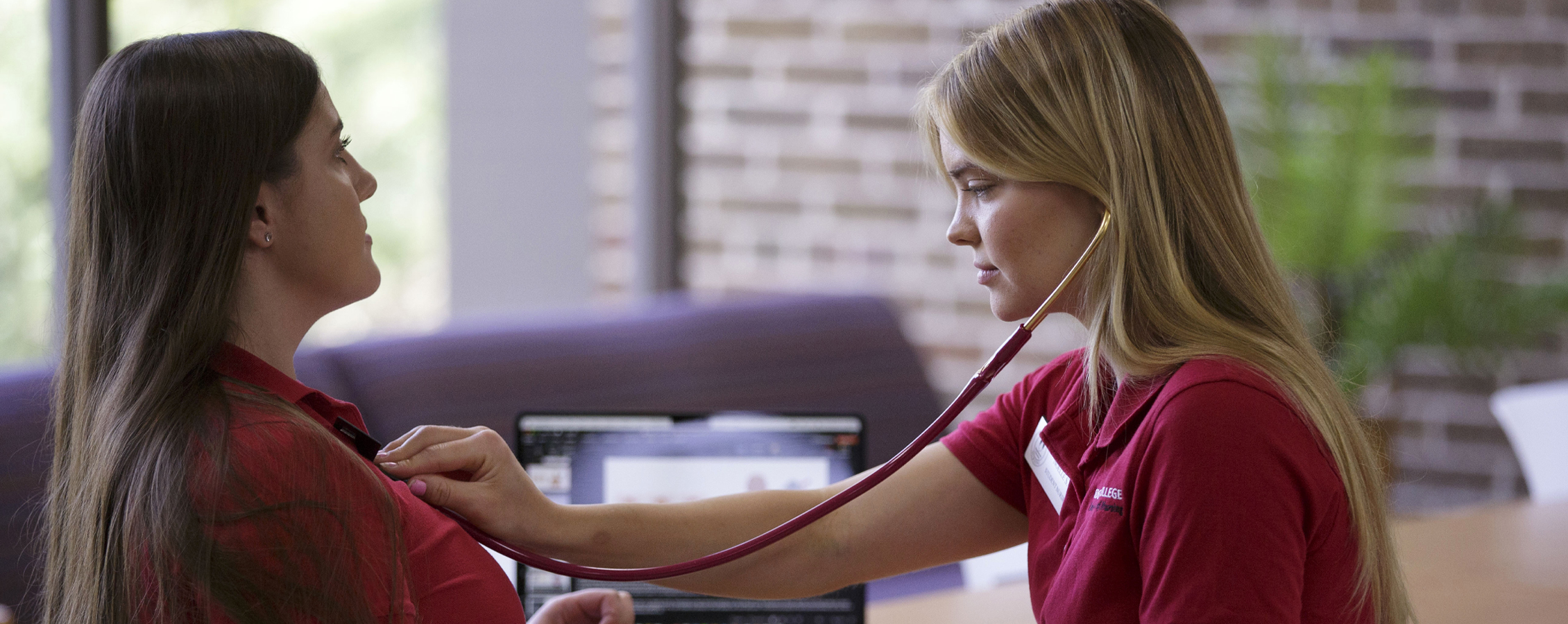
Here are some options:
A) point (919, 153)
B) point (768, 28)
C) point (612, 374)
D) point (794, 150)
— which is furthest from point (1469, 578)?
point (768, 28)

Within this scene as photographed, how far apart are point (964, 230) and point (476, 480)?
A: 517 mm

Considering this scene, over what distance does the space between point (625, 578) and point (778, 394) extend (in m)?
1.64

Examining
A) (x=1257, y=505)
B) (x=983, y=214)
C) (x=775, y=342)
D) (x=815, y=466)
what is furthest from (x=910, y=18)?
(x=1257, y=505)

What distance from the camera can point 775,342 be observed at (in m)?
2.90

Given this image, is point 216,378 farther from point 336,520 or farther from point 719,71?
point 719,71

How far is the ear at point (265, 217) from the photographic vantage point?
43.0 inches

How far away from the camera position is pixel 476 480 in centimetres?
128

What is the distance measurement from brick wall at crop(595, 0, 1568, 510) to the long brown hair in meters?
2.34

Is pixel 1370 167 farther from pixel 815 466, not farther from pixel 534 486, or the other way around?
pixel 534 486

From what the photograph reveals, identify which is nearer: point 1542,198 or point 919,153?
point 1542,198

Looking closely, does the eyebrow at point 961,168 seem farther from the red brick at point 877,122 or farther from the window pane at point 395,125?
the red brick at point 877,122

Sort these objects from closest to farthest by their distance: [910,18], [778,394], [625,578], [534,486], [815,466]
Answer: [625,578] → [534,486] → [815,466] → [778,394] → [910,18]

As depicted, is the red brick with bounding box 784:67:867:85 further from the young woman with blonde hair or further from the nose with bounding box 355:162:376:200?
the nose with bounding box 355:162:376:200

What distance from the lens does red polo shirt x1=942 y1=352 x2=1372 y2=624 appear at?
96 centimetres
